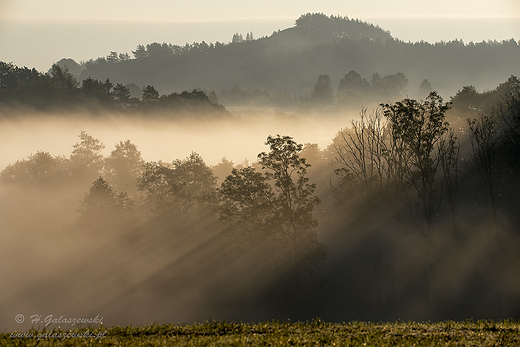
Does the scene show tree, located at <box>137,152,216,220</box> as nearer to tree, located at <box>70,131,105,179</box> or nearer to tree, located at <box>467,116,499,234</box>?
tree, located at <box>70,131,105,179</box>

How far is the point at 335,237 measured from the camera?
51.3 metres

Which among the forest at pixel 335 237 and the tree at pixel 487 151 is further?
the forest at pixel 335 237

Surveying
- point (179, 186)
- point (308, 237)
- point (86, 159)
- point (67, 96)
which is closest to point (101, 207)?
point (179, 186)

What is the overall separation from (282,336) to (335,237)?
124 feet

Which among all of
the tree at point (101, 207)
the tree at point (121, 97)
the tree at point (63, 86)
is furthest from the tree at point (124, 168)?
the tree at point (63, 86)

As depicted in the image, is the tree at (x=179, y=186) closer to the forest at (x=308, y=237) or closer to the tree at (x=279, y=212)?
the forest at (x=308, y=237)

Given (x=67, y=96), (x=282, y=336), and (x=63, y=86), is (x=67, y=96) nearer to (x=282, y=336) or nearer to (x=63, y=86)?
(x=63, y=86)

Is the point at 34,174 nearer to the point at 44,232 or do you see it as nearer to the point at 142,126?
the point at 44,232

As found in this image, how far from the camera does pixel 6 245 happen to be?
202 feet

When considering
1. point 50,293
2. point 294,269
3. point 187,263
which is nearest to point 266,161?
point 294,269

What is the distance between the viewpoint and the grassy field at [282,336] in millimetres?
13922

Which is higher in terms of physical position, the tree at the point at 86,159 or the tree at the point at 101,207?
the tree at the point at 86,159

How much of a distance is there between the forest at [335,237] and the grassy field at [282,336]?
21784 millimetres

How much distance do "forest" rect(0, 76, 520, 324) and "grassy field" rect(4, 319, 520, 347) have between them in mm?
21784
